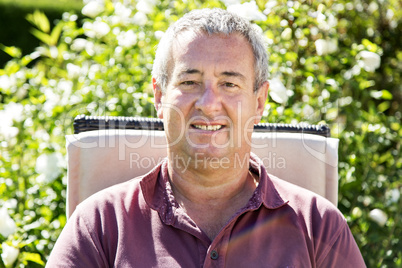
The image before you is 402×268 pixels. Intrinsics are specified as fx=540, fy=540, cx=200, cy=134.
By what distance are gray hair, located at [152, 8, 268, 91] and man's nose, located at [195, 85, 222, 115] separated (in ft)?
0.55

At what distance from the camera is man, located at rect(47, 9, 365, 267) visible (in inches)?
68.6

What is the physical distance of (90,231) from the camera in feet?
5.74

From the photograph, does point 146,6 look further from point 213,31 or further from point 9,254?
point 9,254

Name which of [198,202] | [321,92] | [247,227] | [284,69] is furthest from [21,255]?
[321,92]

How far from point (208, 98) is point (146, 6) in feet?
5.07

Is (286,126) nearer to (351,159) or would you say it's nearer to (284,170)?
(284,170)

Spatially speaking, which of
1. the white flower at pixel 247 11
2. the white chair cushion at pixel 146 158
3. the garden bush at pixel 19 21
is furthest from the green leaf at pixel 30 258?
the garden bush at pixel 19 21

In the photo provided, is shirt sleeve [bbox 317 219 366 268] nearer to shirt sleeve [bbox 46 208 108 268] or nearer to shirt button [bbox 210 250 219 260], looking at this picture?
shirt button [bbox 210 250 219 260]

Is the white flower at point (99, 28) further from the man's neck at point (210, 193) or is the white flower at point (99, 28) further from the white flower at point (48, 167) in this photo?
the man's neck at point (210, 193)

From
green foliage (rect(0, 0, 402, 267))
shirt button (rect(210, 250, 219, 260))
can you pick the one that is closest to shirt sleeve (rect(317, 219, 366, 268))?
shirt button (rect(210, 250, 219, 260))

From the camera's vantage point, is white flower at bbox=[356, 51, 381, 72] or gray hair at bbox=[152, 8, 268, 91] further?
white flower at bbox=[356, 51, 381, 72]

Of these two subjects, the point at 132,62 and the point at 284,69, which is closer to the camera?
the point at 284,69

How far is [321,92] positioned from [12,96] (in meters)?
1.85

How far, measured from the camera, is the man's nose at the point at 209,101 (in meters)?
1.83
